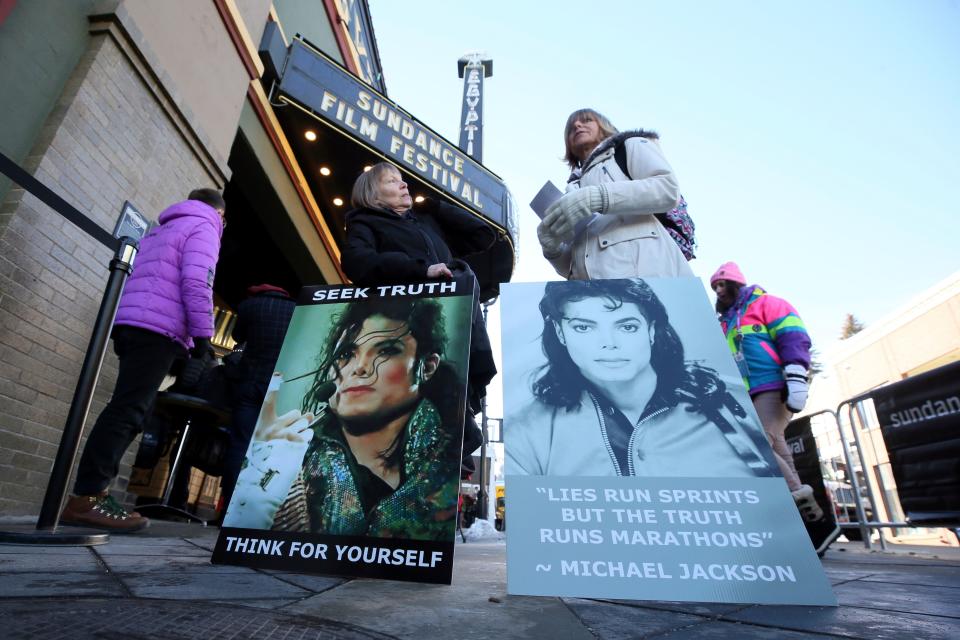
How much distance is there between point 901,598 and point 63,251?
4.65 metres

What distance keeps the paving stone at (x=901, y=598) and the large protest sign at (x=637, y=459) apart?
0.27 meters

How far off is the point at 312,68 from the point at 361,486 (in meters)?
6.96

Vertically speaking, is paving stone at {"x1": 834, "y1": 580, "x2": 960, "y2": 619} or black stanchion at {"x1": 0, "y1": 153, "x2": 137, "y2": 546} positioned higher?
black stanchion at {"x1": 0, "y1": 153, "x2": 137, "y2": 546}

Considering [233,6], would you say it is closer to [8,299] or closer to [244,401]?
[8,299]

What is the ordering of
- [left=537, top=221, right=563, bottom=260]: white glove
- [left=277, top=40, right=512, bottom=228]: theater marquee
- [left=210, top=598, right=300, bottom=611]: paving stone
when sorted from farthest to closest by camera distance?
[left=277, top=40, right=512, bottom=228]: theater marquee < [left=537, top=221, right=563, bottom=260]: white glove < [left=210, top=598, right=300, bottom=611]: paving stone

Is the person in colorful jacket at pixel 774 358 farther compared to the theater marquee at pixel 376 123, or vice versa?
the theater marquee at pixel 376 123

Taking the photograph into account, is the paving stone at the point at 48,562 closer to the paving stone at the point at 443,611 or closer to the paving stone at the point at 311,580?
the paving stone at the point at 311,580

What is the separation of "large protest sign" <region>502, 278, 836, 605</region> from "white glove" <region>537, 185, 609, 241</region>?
36cm

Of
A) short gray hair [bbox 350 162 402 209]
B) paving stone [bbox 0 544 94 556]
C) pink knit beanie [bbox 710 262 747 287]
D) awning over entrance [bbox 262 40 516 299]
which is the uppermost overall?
awning over entrance [bbox 262 40 516 299]

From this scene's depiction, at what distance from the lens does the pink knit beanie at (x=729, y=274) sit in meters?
3.72

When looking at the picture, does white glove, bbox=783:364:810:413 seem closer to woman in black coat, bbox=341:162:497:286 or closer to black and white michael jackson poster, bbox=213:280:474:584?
woman in black coat, bbox=341:162:497:286

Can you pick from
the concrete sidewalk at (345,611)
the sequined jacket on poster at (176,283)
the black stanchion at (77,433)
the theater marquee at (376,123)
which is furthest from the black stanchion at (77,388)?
the theater marquee at (376,123)

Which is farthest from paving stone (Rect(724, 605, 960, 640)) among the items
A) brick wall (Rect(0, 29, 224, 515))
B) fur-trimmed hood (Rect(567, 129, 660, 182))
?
brick wall (Rect(0, 29, 224, 515))

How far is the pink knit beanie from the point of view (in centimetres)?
372
